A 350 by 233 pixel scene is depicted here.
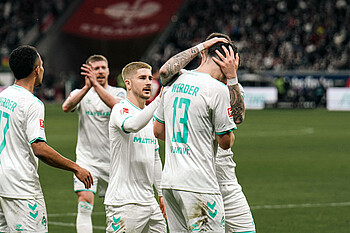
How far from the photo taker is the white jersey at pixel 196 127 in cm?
552

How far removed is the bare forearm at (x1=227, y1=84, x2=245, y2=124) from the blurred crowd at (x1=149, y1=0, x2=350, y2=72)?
34.5 meters

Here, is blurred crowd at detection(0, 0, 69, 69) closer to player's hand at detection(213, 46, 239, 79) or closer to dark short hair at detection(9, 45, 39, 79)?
dark short hair at detection(9, 45, 39, 79)

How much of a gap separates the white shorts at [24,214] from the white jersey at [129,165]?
87 cm

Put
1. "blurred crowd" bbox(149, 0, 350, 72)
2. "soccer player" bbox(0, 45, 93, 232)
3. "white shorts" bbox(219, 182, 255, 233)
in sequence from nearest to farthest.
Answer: "soccer player" bbox(0, 45, 93, 232) → "white shorts" bbox(219, 182, 255, 233) → "blurred crowd" bbox(149, 0, 350, 72)

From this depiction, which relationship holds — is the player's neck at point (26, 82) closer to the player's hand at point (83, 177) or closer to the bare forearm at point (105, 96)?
the player's hand at point (83, 177)

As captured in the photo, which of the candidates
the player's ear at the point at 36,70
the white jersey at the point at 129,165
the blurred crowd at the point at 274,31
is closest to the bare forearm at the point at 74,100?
the white jersey at the point at 129,165

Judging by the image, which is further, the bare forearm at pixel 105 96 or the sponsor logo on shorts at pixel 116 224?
the bare forearm at pixel 105 96

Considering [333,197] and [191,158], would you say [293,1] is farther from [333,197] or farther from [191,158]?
[191,158]

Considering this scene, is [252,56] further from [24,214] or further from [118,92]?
[24,214]

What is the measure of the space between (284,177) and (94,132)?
22.0ft

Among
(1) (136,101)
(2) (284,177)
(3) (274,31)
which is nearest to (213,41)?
(1) (136,101)

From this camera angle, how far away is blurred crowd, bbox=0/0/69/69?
4772cm

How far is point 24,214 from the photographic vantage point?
5.86 m

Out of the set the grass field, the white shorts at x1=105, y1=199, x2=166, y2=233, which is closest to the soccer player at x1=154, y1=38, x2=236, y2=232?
the white shorts at x1=105, y1=199, x2=166, y2=233
